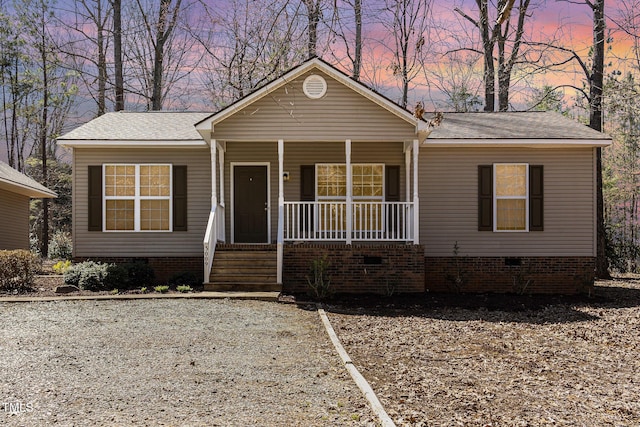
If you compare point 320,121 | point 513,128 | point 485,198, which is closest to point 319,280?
point 320,121

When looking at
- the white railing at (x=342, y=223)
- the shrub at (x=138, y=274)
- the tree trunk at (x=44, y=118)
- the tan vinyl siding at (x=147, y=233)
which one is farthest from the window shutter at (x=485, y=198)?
the tree trunk at (x=44, y=118)

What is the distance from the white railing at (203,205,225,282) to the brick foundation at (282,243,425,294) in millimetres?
1552

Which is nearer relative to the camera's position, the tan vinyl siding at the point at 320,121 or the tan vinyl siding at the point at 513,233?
the tan vinyl siding at the point at 320,121

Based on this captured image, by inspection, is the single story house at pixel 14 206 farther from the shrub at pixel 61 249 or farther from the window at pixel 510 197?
the window at pixel 510 197

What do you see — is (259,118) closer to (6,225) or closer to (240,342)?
(240,342)

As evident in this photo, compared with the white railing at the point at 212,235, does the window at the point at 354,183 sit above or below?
above

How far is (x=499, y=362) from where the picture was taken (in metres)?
7.61

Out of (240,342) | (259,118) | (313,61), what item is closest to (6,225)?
(259,118)

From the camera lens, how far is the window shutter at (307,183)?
49.2 feet

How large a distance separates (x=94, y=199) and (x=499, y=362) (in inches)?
412

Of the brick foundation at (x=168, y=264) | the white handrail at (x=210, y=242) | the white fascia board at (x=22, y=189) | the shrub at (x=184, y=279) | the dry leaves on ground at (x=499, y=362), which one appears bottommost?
the dry leaves on ground at (x=499, y=362)

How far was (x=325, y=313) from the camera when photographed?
35.3ft

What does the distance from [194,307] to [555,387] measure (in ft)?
20.4

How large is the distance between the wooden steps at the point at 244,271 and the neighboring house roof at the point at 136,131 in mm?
2963
